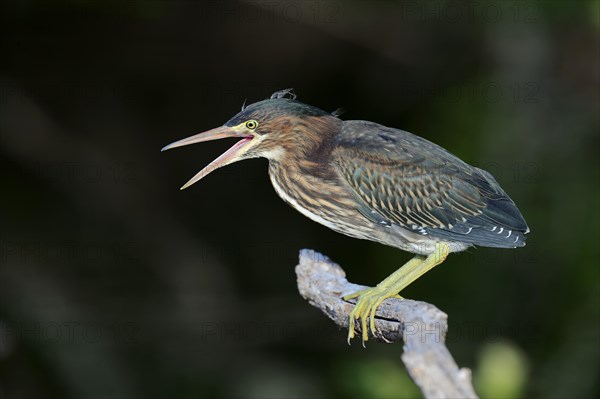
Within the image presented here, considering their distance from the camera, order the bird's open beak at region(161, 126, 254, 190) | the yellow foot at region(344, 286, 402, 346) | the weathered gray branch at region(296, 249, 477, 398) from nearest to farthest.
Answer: the weathered gray branch at region(296, 249, 477, 398), the yellow foot at region(344, 286, 402, 346), the bird's open beak at region(161, 126, 254, 190)

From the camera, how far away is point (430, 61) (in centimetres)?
671

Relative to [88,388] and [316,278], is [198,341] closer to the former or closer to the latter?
[88,388]

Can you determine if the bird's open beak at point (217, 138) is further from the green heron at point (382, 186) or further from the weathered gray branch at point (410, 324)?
the weathered gray branch at point (410, 324)

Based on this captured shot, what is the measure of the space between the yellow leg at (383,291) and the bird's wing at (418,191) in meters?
0.12

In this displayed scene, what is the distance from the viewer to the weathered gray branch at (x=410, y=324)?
274cm

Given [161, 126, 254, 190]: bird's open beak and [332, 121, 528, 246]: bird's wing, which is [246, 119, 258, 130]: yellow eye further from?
[332, 121, 528, 246]: bird's wing

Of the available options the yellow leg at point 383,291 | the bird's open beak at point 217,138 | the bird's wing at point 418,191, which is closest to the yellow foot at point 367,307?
the yellow leg at point 383,291

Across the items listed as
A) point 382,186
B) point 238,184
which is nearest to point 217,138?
point 382,186

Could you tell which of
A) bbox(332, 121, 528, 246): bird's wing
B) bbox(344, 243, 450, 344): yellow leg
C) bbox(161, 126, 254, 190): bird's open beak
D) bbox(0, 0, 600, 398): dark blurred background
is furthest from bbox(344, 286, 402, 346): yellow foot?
bbox(0, 0, 600, 398): dark blurred background

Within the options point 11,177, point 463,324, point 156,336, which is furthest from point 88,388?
point 463,324

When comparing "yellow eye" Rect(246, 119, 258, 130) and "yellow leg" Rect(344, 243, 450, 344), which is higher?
"yellow eye" Rect(246, 119, 258, 130)

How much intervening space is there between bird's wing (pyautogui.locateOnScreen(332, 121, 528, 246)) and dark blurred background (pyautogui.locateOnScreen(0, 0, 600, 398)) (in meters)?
1.69

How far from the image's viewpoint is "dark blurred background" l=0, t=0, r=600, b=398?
19.6 ft

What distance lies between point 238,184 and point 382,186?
3.43m
